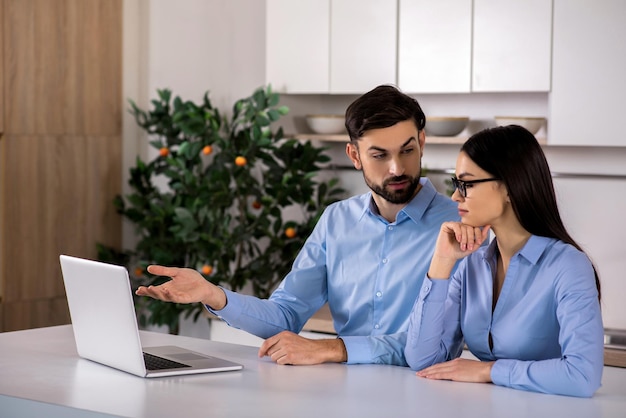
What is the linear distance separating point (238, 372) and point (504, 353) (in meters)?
0.62

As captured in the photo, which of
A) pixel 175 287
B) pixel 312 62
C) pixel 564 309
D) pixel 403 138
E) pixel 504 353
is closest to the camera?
pixel 564 309

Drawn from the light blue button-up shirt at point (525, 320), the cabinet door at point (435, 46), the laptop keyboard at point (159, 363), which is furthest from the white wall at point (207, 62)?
the laptop keyboard at point (159, 363)

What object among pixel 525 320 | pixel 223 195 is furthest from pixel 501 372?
pixel 223 195

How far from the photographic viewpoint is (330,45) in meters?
4.46

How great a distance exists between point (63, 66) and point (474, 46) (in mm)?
1874

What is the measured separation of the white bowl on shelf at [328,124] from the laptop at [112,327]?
221cm

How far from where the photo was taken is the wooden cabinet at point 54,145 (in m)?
4.47

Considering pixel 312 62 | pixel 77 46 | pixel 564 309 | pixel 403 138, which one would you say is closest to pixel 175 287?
pixel 403 138

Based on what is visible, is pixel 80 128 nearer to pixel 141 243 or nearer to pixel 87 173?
pixel 87 173

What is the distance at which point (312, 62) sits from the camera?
4527 millimetres

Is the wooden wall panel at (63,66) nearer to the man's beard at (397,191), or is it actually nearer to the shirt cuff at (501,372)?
the man's beard at (397,191)

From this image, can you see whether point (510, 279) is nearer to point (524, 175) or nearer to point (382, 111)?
point (524, 175)

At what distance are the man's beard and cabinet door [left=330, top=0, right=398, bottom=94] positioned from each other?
5.37 ft

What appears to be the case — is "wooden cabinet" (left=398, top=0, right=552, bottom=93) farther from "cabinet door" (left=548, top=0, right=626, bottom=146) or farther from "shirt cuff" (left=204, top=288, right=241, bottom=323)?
"shirt cuff" (left=204, top=288, right=241, bottom=323)
